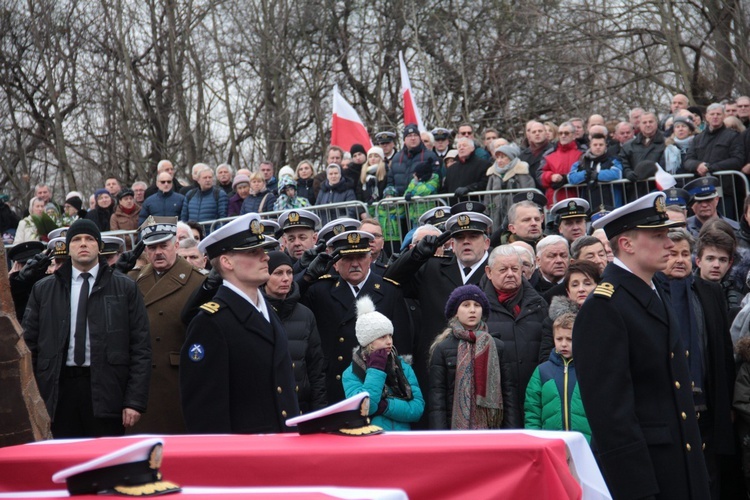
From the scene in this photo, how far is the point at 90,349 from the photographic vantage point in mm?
7805

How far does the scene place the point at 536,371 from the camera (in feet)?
23.9

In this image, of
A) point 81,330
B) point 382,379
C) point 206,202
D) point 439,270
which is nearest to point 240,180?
point 206,202

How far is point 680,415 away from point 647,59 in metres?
17.7

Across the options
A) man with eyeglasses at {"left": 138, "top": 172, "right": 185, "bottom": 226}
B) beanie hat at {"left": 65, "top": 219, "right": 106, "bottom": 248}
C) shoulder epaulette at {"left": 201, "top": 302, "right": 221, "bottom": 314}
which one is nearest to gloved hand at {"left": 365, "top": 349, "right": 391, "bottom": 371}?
shoulder epaulette at {"left": 201, "top": 302, "right": 221, "bottom": 314}

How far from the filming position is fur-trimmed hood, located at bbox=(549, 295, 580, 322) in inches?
292

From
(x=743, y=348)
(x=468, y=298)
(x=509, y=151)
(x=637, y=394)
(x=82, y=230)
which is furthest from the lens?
(x=509, y=151)

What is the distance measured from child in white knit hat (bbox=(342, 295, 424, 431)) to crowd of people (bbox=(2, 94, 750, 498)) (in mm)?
13

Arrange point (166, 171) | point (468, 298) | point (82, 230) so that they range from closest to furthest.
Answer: point (468, 298)
point (82, 230)
point (166, 171)

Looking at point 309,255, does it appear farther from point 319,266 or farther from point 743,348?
point 743,348

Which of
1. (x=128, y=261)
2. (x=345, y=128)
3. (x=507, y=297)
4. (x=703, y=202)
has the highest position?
(x=345, y=128)

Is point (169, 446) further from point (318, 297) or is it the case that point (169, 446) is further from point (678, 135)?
point (678, 135)

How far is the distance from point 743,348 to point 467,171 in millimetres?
6498

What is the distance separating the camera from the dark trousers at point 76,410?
7.77 m

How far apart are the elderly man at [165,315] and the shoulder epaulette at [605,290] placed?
12.8 feet
